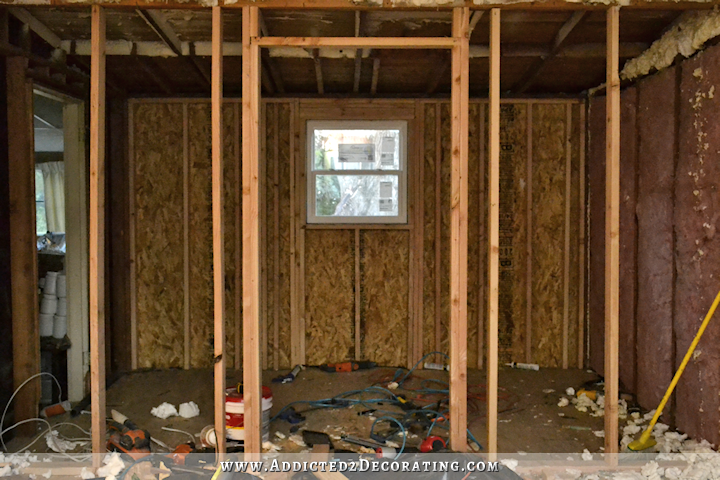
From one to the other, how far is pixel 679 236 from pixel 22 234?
446 centimetres

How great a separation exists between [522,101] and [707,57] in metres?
1.85

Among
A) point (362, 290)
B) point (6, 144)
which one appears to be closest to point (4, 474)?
point (6, 144)

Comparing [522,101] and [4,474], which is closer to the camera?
[4,474]

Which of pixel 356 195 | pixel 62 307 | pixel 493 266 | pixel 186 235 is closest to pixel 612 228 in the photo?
pixel 493 266

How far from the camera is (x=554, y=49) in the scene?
3516 mm

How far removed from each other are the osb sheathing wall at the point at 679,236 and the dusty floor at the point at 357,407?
621mm

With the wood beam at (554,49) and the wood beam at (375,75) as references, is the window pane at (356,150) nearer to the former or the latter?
the wood beam at (375,75)

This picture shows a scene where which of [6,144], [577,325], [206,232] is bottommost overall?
[577,325]

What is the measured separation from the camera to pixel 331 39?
281 cm

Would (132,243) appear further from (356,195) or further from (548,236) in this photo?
(548,236)

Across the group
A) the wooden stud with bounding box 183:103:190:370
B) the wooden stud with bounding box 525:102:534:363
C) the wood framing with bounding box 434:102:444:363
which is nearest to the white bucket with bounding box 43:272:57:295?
the wooden stud with bounding box 183:103:190:370

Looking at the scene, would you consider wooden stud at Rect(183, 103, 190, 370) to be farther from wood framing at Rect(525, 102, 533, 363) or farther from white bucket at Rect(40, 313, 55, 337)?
wood framing at Rect(525, 102, 533, 363)

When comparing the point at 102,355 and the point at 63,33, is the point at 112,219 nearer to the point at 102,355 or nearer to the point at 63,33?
the point at 63,33

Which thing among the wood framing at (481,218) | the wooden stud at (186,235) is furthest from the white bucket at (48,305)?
the wood framing at (481,218)
